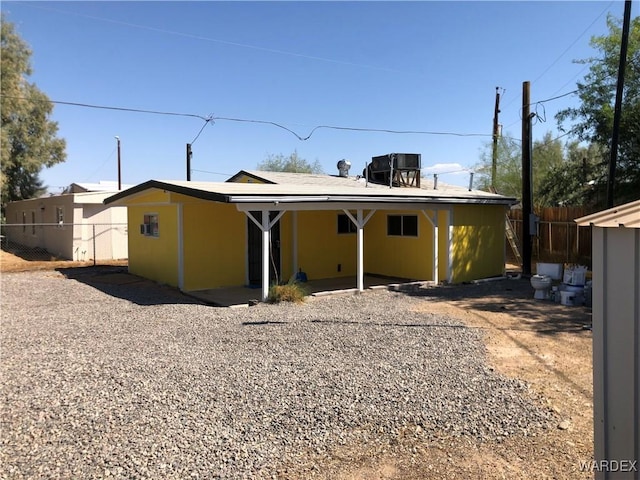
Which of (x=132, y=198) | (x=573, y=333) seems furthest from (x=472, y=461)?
(x=132, y=198)

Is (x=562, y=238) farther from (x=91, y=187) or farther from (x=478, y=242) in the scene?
(x=91, y=187)

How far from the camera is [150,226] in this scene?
43.3ft

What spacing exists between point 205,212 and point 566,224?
13.0 metres

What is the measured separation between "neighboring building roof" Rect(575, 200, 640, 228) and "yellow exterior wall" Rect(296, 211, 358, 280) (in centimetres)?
1067

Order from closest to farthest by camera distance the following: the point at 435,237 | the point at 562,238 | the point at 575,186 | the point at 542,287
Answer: the point at 542,287
the point at 435,237
the point at 575,186
the point at 562,238

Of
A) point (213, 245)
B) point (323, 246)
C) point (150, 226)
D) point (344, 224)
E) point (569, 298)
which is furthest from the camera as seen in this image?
point (344, 224)

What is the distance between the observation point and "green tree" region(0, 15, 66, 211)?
75.8 feet

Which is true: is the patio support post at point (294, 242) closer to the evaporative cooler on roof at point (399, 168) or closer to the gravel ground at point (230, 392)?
the evaporative cooler on roof at point (399, 168)

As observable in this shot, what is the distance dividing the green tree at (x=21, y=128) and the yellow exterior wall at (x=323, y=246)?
16.7 m

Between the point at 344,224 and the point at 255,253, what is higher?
the point at 344,224

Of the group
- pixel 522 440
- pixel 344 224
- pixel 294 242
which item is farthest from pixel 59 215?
pixel 522 440

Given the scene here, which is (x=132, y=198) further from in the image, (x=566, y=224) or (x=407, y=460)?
(x=566, y=224)

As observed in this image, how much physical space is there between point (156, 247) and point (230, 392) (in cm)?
886

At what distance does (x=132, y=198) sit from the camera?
1389 cm
